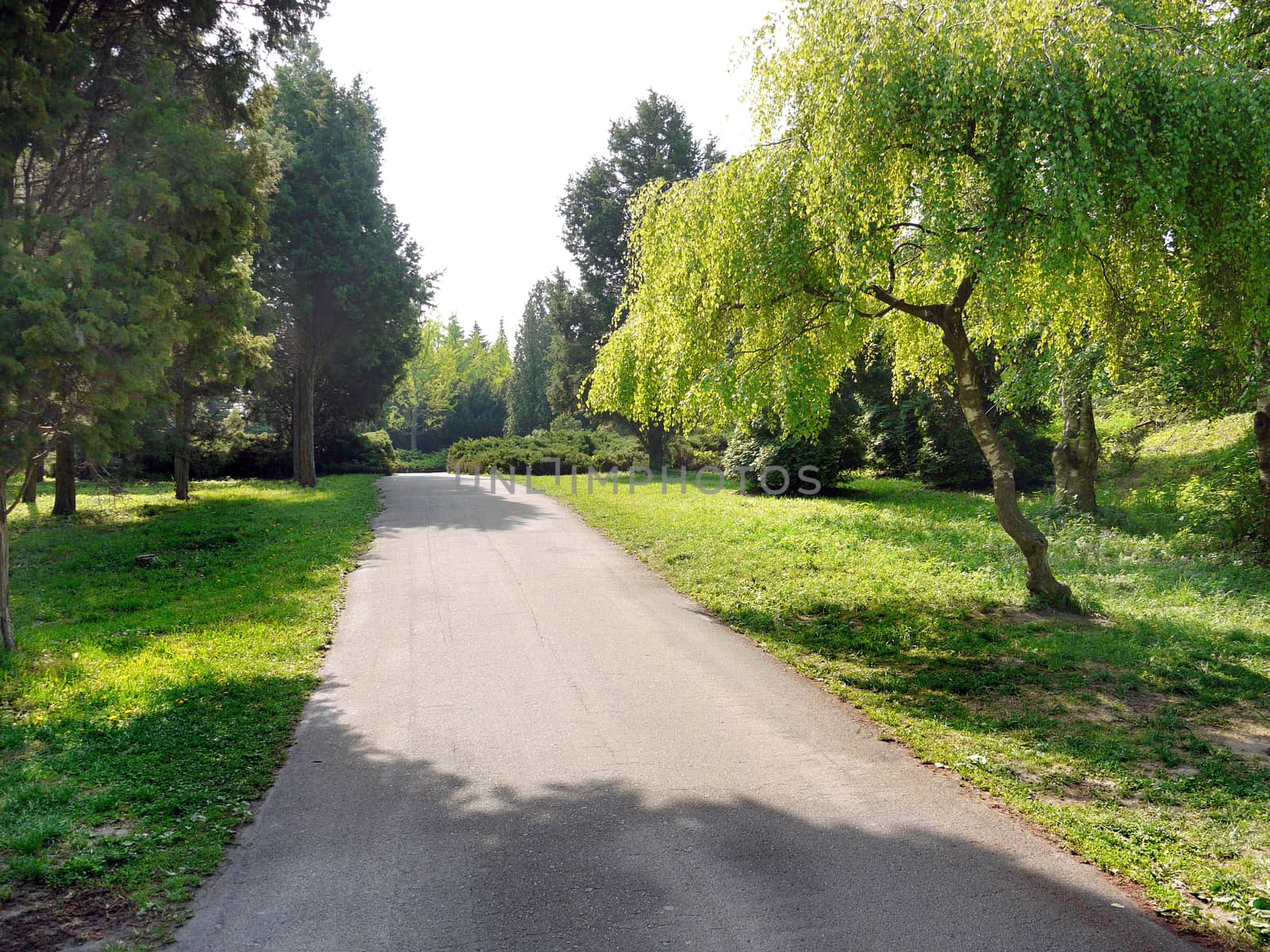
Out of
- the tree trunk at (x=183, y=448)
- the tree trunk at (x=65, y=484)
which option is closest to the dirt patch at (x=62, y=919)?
the tree trunk at (x=65, y=484)

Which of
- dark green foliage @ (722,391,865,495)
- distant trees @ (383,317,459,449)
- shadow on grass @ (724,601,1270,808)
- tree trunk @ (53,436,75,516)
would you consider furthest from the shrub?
distant trees @ (383,317,459,449)

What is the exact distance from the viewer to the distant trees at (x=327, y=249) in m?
25.7

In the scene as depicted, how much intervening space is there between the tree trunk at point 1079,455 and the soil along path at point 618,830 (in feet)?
34.6

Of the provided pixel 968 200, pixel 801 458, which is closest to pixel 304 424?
pixel 801 458

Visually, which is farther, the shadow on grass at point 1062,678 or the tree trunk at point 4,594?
the tree trunk at point 4,594

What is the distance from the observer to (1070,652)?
7641 millimetres

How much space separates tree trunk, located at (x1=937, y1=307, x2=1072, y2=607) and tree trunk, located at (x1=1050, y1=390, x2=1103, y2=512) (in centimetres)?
671

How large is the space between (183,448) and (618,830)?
19.5m

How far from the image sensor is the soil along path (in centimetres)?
357

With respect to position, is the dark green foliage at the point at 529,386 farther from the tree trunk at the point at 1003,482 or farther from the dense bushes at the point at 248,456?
the tree trunk at the point at 1003,482

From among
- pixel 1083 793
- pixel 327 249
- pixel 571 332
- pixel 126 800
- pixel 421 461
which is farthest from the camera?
pixel 421 461

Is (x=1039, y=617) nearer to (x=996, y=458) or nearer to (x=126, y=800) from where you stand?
(x=996, y=458)

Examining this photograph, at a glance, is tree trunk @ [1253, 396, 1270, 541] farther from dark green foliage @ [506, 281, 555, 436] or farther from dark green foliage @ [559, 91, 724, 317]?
dark green foliage @ [506, 281, 555, 436]

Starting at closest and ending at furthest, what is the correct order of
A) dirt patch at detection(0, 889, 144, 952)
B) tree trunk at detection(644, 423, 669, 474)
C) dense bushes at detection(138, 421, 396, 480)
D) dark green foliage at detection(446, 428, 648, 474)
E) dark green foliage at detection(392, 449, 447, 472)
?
dirt patch at detection(0, 889, 144, 952) → dense bushes at detection(138, 421, 396, 480) → dark green foliage at detection(446, 428, 648, 474) → tree trunk at detection(644, 423, 669, 474) → dark green foliage at detection(392, 449, 447, 472)
